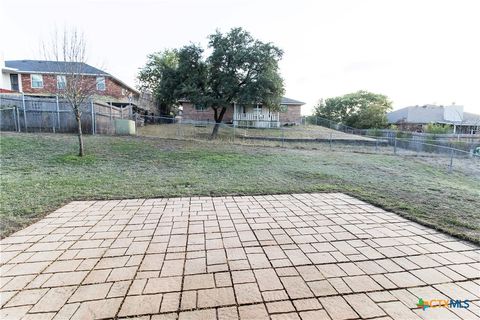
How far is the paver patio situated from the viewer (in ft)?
5.92

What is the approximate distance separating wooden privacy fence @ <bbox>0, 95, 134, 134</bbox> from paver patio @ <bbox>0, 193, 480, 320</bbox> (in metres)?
9.95

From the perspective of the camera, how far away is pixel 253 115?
2573cm

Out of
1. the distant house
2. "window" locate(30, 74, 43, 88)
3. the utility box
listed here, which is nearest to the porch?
the utility box

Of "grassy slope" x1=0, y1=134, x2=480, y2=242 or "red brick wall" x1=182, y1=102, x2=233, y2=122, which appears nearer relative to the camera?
"grassy slope" x1=0, y1=134, x2=480, y2=242

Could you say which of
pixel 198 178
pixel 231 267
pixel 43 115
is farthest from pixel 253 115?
pixel 231 267

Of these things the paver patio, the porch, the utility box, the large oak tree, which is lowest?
the paver patio

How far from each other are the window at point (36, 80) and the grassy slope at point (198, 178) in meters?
16.8

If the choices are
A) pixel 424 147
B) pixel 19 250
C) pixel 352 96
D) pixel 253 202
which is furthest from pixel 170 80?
pixel 352 96

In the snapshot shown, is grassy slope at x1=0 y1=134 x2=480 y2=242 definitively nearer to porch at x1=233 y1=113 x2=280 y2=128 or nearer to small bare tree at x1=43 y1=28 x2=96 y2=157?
small bare tree at x1=43 y1=28 x2=96 y2=157

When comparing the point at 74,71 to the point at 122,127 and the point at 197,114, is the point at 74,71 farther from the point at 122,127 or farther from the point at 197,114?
the point at 197,114

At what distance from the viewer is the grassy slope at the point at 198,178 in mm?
4133

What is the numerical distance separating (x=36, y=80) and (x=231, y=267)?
28576 mm

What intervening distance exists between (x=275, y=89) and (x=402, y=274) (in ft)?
47.7

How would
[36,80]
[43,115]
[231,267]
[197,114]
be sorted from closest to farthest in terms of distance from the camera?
1. [231,267]
2. [43,115]
3. [36,80]
4. [197,114]
